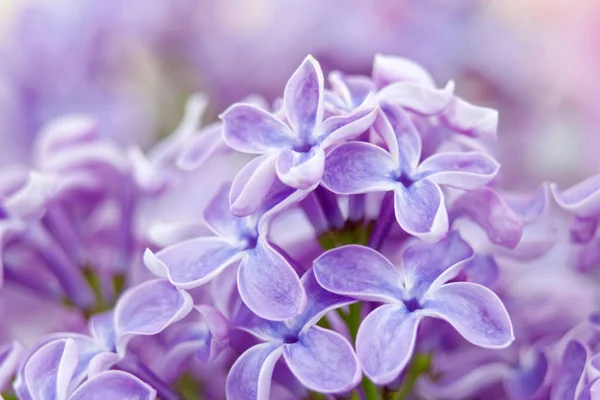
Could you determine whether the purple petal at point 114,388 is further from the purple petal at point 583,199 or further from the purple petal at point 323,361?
the purple petal at point 583,199

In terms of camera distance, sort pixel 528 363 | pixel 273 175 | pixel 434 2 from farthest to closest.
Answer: pixel 434 2 → pixel 528 363 → pixel 273 175

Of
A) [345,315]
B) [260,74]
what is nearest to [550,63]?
[260,74]

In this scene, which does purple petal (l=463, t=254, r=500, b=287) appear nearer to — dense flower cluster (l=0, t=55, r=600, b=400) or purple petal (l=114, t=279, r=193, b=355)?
dense flower cluster (l=0, t=55, r=600, b=400)

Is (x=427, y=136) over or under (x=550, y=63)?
over

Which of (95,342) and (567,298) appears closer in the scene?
(95,342)

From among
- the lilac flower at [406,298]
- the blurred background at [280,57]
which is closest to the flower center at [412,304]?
the lilac flower at [406,298]

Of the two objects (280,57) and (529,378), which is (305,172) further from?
(280,57)

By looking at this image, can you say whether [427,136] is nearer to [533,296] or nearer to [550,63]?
[533,296]

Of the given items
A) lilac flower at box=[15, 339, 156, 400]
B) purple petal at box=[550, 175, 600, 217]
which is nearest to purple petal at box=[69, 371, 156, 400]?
lilac flower at box=[15, 339, 156, 400]
